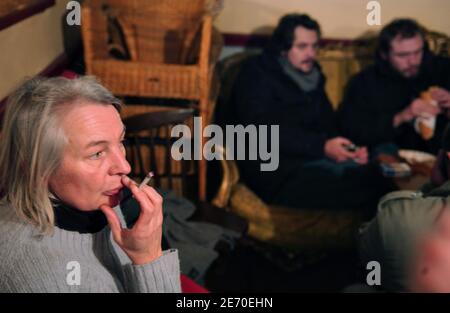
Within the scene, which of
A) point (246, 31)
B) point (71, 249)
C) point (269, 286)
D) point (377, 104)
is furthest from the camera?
point (246, 31)

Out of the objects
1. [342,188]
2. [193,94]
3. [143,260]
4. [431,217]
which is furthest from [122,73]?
[431,217]

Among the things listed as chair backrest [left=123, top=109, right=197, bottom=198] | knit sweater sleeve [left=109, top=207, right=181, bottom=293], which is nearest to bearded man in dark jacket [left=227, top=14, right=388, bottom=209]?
chair backrest [left=123, top=109, right=197, bottom=198]

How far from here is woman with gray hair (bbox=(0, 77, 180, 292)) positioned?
976 mm

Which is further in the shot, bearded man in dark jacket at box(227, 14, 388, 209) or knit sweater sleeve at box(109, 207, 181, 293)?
bearded man in dark jacket at box(227, 14, 388, 209)

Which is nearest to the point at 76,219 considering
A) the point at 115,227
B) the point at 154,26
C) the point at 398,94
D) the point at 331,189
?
the point at 115,227

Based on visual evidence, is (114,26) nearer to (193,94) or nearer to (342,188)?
(193,94)

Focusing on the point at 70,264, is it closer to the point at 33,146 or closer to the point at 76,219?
the point at 76,219

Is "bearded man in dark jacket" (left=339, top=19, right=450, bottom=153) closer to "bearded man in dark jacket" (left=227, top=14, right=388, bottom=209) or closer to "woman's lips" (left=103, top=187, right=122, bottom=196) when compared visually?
"bearded man in dark jacket" (left=227, top=14, right=388, bottom=209)

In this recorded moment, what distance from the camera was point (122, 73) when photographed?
89.5 inches

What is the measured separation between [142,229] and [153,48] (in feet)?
6.07

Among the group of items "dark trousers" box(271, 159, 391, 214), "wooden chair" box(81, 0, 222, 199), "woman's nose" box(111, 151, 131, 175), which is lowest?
"dark trousers" box(271, 159, 391, 214)

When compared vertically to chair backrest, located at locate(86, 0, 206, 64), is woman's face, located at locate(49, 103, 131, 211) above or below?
below

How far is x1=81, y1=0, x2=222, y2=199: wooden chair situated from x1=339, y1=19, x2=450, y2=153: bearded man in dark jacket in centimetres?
89
